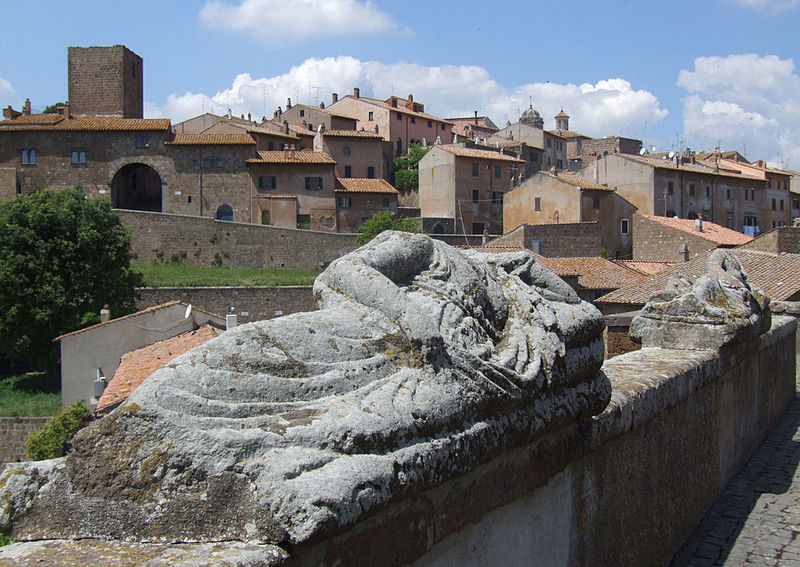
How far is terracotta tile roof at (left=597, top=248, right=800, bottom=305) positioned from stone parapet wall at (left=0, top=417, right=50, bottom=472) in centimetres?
1488

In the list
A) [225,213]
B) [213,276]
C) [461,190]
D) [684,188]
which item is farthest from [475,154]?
[213,276]

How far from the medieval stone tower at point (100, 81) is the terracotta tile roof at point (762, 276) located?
130 ft

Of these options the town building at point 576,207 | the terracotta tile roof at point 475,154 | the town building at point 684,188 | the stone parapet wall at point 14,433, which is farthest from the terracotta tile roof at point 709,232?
the stone parapet wall at point 14,433

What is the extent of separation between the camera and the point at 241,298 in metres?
33.6

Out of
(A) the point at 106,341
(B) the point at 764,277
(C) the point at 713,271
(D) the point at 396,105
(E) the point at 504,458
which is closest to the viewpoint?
(E) the point at 504,458

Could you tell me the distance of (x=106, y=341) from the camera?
20.8 m

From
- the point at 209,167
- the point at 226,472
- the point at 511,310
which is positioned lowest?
the point at 226,472

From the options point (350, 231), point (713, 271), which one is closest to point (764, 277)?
point (713, 271)

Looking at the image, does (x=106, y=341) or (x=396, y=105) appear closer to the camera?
(x=106, y=341)

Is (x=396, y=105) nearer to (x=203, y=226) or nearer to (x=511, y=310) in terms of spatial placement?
(x=203, y=226)

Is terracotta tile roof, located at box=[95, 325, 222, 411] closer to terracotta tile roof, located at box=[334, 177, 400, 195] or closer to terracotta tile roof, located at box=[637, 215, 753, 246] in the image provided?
terracotta tile roof, located at box=[637, 215, 753, 246]

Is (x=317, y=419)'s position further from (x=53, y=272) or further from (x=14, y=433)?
(x=53, y=272)

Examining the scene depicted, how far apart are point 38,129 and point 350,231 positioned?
18082 mm

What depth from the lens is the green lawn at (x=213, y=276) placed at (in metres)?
34.9
